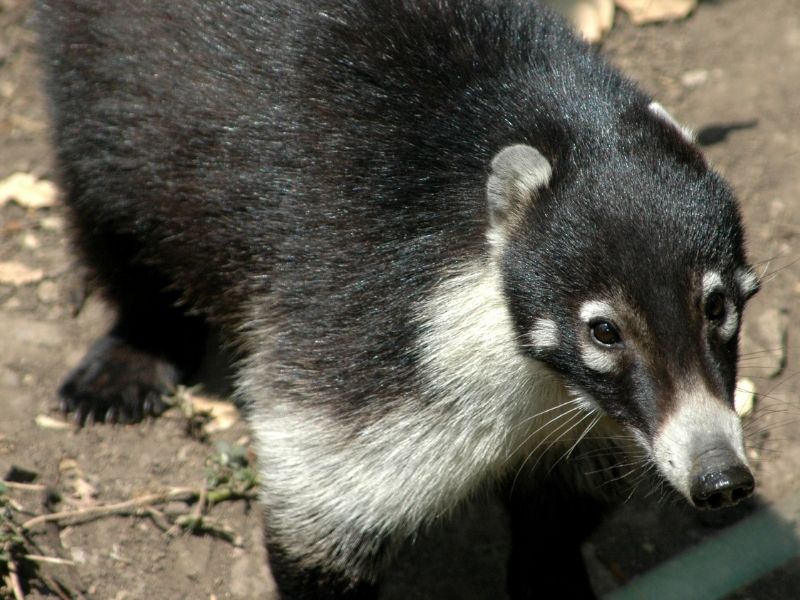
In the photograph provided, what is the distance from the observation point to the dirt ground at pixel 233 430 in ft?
20.9

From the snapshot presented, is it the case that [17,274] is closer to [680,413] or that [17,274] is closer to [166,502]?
[166,502]

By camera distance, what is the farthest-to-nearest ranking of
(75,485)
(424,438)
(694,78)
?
(694,78), (75,485), (424,438)

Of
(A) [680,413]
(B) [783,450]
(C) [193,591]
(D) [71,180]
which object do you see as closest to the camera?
(A) [680,413]

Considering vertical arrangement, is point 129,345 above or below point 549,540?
below

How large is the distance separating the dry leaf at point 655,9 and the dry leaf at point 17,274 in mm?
5187

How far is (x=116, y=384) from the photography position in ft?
23.5

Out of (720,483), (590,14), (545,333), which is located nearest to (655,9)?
(590,14)

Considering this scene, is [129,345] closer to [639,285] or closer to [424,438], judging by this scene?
[424,438]

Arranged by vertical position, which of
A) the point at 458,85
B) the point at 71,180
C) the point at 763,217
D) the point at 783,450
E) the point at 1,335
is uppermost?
the point at 458,85

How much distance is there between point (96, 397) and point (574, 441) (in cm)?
305

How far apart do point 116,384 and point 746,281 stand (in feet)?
13.1

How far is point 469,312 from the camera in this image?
505 cm

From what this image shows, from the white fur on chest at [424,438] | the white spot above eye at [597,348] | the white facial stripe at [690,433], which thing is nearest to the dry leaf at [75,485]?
the white fur on chest at [424,438]

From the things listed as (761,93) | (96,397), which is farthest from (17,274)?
(761,93)
